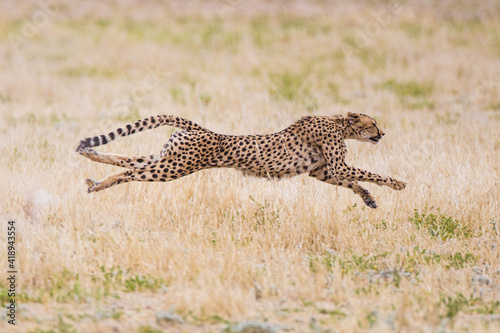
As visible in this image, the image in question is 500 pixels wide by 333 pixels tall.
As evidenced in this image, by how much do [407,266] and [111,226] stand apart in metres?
2.33

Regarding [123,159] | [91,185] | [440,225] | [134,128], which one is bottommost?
[440,225]

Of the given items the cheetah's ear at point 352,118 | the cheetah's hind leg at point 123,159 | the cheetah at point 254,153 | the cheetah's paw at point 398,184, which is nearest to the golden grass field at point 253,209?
the cheetah's paw at point 398,184

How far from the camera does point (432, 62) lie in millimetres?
13867

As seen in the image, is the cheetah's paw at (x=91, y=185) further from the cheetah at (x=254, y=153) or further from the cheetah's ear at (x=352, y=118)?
the cheetah's ear at (x=352, y=118)

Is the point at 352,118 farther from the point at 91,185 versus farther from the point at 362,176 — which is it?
the point at 91,185

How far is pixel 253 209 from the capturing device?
240 inches

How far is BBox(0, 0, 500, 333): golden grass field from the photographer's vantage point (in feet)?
14.2

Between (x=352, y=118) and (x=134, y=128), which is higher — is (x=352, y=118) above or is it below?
above

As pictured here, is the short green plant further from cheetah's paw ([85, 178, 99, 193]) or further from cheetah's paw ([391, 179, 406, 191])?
cheetah's paw ([85, 178, 99, 193])

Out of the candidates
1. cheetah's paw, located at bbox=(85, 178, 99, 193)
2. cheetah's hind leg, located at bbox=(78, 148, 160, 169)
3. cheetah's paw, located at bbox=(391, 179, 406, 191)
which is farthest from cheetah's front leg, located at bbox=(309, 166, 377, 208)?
cheetah's paw, located at bbox=(85, 178, 99, 193)

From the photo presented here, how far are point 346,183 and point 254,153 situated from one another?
94cm

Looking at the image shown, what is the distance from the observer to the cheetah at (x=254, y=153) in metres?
5.76

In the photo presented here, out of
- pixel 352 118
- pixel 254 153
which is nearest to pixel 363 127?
pixel 352 118

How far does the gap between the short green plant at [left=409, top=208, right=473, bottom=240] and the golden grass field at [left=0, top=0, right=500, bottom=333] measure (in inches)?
0.7
